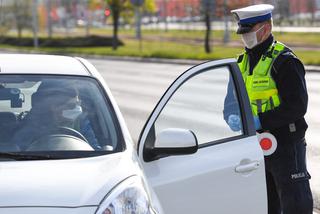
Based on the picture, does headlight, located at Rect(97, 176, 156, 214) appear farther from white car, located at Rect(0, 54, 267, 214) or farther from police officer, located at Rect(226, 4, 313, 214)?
police officer, located at Rect(226, 4, 313, 214)

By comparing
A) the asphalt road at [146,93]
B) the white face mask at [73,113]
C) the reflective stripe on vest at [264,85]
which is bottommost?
the asphalt road at [146,93]

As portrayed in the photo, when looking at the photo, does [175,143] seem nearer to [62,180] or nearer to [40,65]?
[62,180]

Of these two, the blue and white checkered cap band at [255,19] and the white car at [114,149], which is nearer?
the white car at [114,149]

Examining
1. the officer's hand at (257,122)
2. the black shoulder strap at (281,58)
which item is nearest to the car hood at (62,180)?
the officer's hand at (257,122)

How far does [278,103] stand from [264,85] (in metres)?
0.15

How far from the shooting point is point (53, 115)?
452cm

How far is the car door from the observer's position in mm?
4262

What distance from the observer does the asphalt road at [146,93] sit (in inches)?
396

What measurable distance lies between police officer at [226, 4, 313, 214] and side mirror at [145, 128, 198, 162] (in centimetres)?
53

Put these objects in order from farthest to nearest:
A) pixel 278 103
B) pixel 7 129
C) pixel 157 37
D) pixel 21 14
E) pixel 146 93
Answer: pixel 21 14
pixel 157 37
pixel 146 93
pixel 278 103
pixel 7 129

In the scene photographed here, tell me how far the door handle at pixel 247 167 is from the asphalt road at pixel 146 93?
260 centimetres

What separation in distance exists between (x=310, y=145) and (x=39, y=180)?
725cm

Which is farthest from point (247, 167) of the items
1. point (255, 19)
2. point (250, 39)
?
point (255, 19)

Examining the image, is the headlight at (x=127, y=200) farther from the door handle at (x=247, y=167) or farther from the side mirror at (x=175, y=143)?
the door handle at (x=247, y=167)
